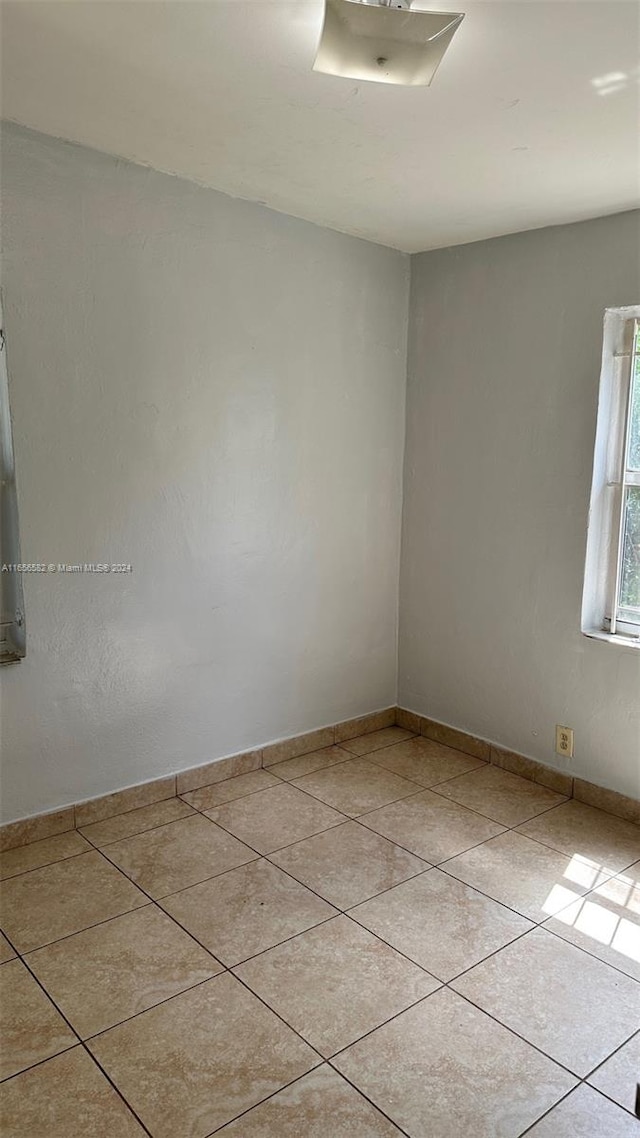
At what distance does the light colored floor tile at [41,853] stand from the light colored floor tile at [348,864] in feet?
2.22

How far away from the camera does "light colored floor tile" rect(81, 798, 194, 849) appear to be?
266cm

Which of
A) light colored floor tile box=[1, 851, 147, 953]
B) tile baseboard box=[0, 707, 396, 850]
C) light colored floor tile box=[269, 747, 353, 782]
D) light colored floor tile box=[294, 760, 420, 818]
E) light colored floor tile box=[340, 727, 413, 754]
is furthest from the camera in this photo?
light colored floor tile box=[340, 727, 413, 754]

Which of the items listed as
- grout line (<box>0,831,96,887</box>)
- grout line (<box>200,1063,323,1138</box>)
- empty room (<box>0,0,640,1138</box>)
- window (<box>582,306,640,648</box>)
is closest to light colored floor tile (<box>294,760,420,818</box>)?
empty room (<box>0,0,640,1138</box>)

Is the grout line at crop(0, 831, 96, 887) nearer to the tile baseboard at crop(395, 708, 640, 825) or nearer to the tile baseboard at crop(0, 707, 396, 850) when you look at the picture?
the tile baseboard at crop(0, 707, 396, 850)

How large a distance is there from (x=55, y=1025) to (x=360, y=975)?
765mm

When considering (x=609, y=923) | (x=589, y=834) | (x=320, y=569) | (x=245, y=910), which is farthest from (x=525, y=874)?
(x=320, y=569)

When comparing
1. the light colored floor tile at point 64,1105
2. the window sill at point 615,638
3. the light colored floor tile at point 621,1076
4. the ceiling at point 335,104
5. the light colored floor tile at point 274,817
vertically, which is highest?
the ceiling at point 335,104

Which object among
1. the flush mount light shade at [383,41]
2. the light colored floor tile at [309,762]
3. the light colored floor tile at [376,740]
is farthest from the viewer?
the light colored floor tile at [376,740]

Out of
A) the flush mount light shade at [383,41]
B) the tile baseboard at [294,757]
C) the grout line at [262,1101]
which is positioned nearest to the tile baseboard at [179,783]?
the tile baseboard at [294,757]

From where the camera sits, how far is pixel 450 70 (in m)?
1.76

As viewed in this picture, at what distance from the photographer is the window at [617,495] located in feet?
9.41

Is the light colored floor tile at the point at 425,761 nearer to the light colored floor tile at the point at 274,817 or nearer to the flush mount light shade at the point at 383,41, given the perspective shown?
the light colored floor tile at the point at 274,817

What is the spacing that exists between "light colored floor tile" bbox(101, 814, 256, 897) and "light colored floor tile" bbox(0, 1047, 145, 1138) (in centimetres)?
66

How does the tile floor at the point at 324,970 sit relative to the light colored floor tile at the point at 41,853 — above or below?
below
